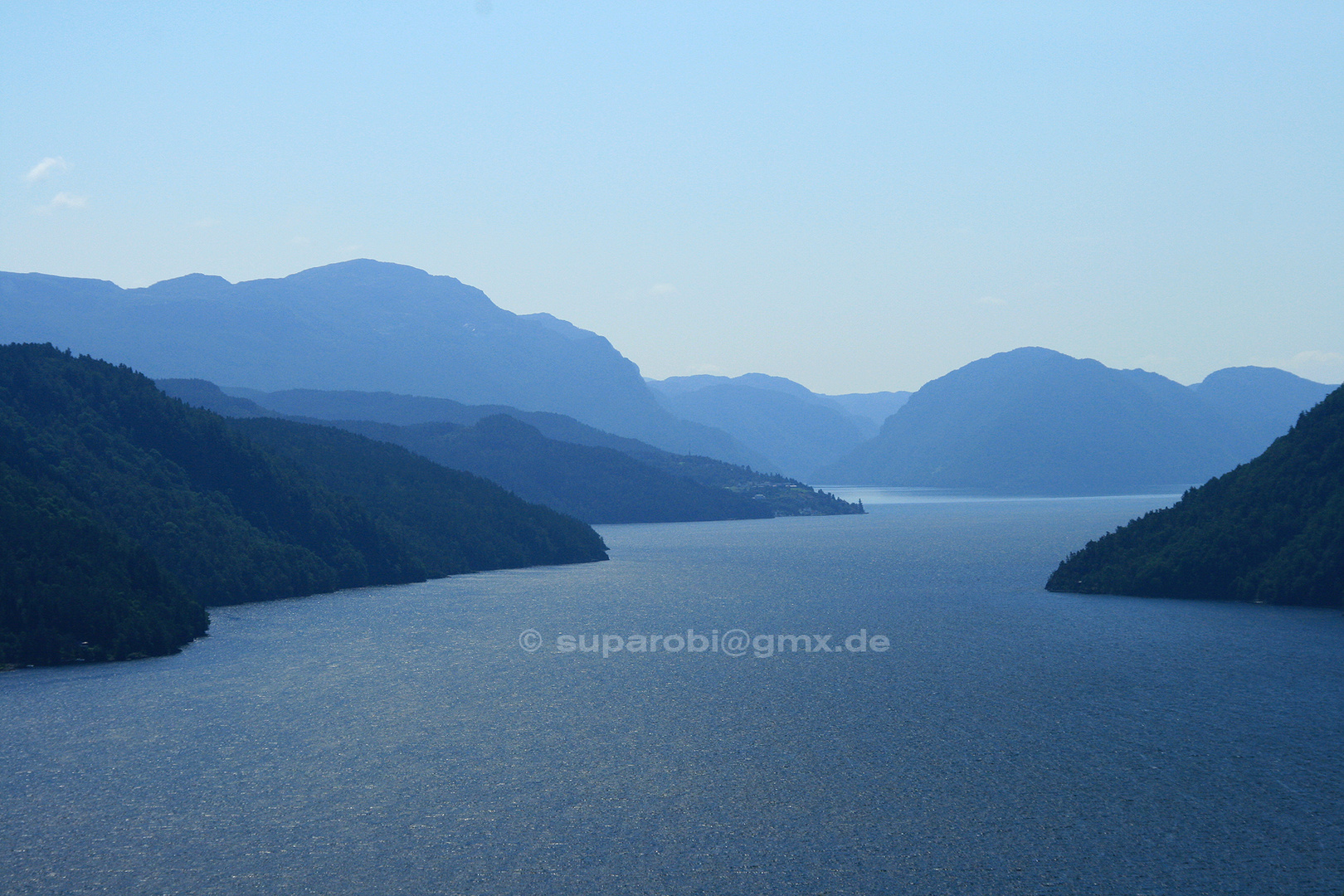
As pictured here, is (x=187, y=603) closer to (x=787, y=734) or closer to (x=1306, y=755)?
(x=787, y=734)

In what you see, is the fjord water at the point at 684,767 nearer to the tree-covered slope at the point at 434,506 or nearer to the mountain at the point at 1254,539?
the mountain at the point at 1254,539

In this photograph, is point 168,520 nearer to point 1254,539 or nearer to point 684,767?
point 684,767

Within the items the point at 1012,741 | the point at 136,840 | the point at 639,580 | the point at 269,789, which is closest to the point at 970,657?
the point at 1012,741

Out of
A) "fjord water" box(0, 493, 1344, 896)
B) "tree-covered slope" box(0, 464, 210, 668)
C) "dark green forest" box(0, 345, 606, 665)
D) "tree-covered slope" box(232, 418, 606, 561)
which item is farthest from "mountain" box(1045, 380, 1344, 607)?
"tree-covered slope" box(0, 464, 210, 668)

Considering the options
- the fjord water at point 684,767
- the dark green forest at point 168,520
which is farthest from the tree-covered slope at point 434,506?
the fjord water at point 684,767

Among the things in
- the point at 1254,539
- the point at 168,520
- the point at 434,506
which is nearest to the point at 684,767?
the point at 168,520

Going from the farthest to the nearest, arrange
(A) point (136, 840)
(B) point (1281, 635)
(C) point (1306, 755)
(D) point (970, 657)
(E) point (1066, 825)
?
(B) point (1281, 635), (D) point (970, 657), (C) point (1306, 755), (E) point (1066, 825), (A) point (136, 840)

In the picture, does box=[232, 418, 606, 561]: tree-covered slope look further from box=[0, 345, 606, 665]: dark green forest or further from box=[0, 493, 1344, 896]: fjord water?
box=[0, 493, 1344, 896]: fjord water
